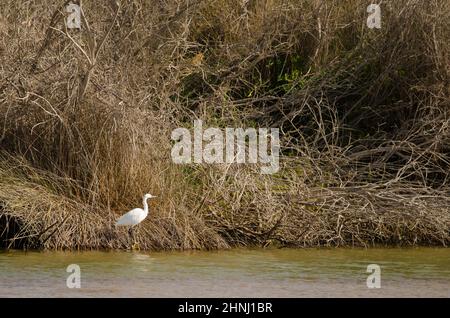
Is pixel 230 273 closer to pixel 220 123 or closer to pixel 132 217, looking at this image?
pixel 132 217

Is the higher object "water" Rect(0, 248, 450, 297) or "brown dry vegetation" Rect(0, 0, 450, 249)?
"brown dry vegetation" Rect(0, 0, 450, 249)

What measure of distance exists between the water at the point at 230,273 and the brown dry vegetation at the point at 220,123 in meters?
0.40

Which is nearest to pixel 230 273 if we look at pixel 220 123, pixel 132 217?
pixel 132 217

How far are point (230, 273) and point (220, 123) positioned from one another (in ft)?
9.19

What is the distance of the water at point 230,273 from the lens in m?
10.4

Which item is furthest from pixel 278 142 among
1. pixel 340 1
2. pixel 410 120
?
pixel 340 1

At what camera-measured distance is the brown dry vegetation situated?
40.8 ft

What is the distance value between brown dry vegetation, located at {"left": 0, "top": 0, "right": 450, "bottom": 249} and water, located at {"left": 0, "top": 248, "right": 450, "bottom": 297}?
1.30ft

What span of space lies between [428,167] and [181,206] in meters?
3.28

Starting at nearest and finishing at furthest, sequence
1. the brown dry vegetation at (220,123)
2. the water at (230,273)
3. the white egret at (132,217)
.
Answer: the water at (230,273), the white egret at (132,217), the brown dry vegetation at (220,123)

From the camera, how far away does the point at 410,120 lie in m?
14.1

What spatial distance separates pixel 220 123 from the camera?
1352 cm

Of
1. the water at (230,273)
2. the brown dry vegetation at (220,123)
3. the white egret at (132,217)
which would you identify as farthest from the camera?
the brown dry vegetation at (220,123)

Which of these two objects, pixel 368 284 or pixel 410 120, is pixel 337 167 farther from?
pixel 368 284
